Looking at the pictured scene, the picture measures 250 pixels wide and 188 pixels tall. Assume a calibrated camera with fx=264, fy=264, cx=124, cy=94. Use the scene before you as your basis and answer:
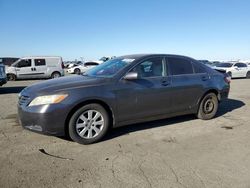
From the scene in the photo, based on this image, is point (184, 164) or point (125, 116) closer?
point (184, 164)

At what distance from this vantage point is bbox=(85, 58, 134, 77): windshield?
5221 millimetres

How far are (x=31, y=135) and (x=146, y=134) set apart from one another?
2.22 meters

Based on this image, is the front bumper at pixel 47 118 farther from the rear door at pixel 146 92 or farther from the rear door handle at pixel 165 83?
Answer: the rear door handle at pixel 165 83

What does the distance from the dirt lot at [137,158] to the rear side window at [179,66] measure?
120 centimetres

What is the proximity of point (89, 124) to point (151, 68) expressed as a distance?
69.6 inches

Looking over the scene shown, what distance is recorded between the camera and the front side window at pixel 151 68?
17.3 ft

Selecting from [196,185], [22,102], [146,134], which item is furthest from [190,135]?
[22,102]

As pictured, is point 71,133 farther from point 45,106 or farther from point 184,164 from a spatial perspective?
point 184,164

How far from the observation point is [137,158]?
4.01 metres

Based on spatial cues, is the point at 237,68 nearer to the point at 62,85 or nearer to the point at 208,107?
the point at 208,107

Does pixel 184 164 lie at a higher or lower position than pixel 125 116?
lower

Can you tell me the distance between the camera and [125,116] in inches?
197

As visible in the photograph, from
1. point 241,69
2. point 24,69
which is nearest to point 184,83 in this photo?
point 24,69

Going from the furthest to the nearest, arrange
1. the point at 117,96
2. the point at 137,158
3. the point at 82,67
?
the point at 82,67 → the point at 117,96 → the point at 137,158
